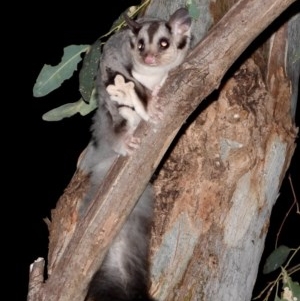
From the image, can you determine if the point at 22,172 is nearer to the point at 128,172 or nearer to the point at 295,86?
the point at 295,86

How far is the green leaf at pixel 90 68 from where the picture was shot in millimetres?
2879

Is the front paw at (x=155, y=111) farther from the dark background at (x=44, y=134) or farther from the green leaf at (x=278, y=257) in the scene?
the dark background at (x=44, y=134)

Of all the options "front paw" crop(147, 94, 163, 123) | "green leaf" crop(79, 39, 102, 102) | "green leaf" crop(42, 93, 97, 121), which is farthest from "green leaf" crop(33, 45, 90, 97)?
"front paw" crop(147, 94, 163, 123)

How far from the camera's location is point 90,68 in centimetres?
291

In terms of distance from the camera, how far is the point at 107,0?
730cm

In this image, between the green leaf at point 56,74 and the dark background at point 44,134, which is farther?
the dark background at point 44,134

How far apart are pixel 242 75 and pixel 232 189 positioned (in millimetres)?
448

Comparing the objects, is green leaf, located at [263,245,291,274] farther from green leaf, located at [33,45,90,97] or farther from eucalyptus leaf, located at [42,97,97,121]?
green leaf, located at [33,45,90,97]

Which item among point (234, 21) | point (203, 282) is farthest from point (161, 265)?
point (234, 21)

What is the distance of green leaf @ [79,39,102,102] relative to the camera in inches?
113

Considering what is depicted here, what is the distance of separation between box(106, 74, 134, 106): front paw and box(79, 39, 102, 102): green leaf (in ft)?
0.79

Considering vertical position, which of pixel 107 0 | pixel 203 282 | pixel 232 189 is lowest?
pixel 203 282

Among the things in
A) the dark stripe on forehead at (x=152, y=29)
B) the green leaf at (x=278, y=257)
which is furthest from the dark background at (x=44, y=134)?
the dark stripe on forehead at (x=152, y=29)

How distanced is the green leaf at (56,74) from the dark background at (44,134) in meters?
4.04
